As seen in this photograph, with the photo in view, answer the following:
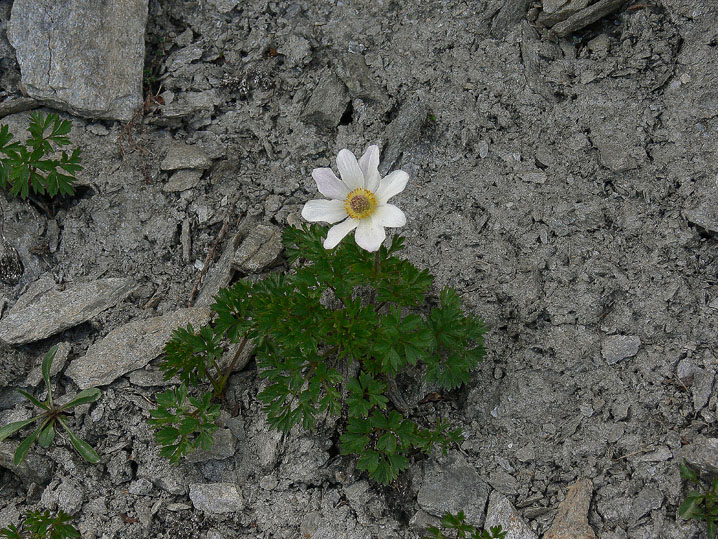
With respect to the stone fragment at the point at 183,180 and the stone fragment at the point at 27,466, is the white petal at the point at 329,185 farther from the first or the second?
the stone fragment at the point at 27,466

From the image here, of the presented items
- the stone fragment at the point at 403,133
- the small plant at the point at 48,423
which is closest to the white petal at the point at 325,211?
the stone fragment at the point at 403,133

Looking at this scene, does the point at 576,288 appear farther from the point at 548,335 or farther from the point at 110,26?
the point at 110,26

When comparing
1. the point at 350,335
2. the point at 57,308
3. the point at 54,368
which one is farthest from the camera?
the point at 57,308

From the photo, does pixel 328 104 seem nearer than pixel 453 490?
No

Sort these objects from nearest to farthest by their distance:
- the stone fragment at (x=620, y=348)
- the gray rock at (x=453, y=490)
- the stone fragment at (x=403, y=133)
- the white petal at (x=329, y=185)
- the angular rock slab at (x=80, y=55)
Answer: the white petal at (x=329, y=185), the gray rock at (x=453, y=490), the stone fragment at (x=620, y=348), the stone fragment at (x=403, y=133), the angular rock slab at (x=80, y=55)

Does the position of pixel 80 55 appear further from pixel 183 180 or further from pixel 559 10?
pixel 559 10

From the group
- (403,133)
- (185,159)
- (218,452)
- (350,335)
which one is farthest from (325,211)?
(185,159)

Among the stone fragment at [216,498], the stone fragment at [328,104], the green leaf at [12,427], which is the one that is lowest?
the stone fragment at [216,498]
